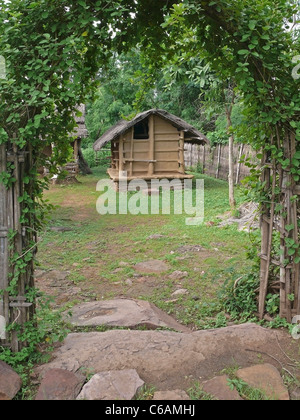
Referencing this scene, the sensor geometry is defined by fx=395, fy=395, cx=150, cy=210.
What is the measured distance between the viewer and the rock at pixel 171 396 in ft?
10.2

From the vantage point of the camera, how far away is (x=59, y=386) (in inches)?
126

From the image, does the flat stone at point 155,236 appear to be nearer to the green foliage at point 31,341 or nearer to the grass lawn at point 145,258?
the grass lawn at point 145,258

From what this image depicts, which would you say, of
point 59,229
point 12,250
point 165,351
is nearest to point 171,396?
point 165,351

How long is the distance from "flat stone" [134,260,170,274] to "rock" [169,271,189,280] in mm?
286

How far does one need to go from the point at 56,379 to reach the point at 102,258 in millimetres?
5161

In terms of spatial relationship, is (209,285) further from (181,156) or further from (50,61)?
(181,156)

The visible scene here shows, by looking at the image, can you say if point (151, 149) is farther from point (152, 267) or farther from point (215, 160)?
point (152, 267)

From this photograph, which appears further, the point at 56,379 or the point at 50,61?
the point at 50,61

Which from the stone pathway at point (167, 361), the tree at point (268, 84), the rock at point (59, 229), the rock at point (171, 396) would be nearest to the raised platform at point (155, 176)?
the rock at point (59, 229)

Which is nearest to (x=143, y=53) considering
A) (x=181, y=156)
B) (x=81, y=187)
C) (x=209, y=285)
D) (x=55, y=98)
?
(x=55, y=98)

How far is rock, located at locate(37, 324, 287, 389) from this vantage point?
3510 mm

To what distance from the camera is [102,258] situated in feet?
27.6

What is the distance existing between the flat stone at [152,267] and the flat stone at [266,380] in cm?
400

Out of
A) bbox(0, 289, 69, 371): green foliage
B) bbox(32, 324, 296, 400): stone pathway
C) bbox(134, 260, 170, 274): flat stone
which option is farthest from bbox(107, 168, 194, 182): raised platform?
bbox(0, 289, 69, 371): green foliage
